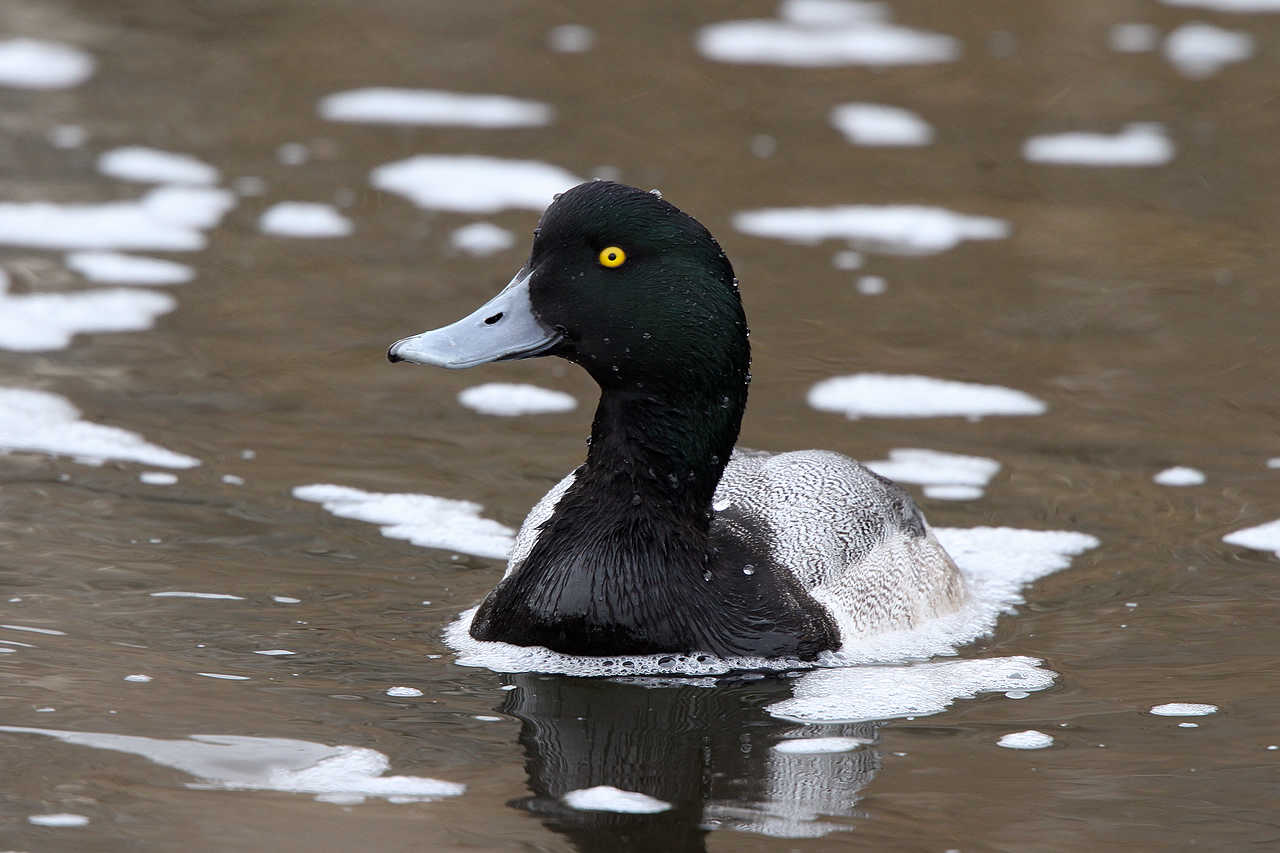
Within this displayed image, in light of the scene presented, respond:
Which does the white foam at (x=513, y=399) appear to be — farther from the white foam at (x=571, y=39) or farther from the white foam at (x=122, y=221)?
the white foam at (x=571, y=39)

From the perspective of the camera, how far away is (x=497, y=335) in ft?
23.7

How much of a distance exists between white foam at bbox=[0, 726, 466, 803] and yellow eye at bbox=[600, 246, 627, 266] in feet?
6.33

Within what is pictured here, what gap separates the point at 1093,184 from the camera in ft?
45.3

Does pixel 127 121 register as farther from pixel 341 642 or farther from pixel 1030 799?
pixel 1030 799

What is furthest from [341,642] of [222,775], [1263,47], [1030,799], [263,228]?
[1263,47]

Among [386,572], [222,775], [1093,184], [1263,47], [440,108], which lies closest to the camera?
[222,775]

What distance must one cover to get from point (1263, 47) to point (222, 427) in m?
10.1

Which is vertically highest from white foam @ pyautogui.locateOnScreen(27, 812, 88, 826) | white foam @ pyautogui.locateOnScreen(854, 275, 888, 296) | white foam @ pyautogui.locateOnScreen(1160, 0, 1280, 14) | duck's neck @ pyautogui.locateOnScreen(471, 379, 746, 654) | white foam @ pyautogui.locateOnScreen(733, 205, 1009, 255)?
white foam @ pyautogui.locateOnScreen(1160, 0, 1280, 14)

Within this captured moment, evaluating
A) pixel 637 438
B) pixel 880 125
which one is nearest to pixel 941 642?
pixel 637 438

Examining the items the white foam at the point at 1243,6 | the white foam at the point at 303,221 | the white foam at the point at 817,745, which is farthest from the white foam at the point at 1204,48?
the white foam at the point at 817,745

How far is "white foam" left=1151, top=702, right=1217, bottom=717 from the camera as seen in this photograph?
22.4 ft

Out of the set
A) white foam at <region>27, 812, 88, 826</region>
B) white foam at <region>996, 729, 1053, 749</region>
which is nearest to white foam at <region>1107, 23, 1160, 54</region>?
white foam at <region>996, 729, 1053, 749</region>

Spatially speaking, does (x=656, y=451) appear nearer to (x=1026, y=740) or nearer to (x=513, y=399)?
(x=1026, y=740)

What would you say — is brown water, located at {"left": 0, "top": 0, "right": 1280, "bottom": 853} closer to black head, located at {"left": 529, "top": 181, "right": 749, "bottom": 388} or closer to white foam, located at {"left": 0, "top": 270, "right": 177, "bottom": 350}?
A: white foam, located at {"left": 0, "top": 270, "right": 177, "bottom": 350}
